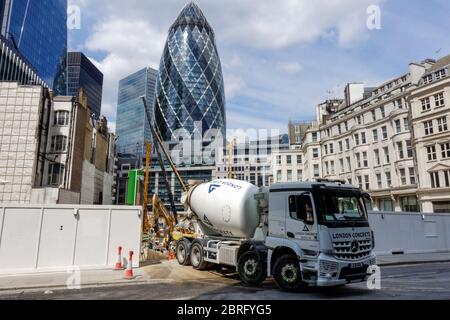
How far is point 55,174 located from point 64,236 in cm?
3032

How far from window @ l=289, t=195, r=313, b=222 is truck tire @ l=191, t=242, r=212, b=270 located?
6270 mm

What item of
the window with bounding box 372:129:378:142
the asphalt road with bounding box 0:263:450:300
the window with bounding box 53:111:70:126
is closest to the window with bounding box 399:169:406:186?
the window with bounding box 372:129:378:142

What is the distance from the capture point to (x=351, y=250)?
34.0 feet

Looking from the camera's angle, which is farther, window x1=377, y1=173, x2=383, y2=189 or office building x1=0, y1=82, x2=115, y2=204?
window x1=377, y1=173, x2=383, y2=189

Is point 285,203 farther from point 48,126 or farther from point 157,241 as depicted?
point 48,126

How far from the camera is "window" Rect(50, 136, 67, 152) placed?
42.7m

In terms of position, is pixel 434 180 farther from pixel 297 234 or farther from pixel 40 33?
pixel 40 33

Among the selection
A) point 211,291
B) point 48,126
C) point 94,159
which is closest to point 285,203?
point 211,291

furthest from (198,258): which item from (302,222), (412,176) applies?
(412,176)

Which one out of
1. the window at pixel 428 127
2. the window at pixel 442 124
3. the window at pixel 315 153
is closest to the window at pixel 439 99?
the window at pixel 442 124

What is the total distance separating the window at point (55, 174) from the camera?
137 feet

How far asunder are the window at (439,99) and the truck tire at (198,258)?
4058 cm

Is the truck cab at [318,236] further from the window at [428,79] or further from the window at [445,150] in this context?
the window at [428,79]

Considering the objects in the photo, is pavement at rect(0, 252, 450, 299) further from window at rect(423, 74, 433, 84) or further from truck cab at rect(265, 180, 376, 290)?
window at rect(423, 74, 433, 84)
